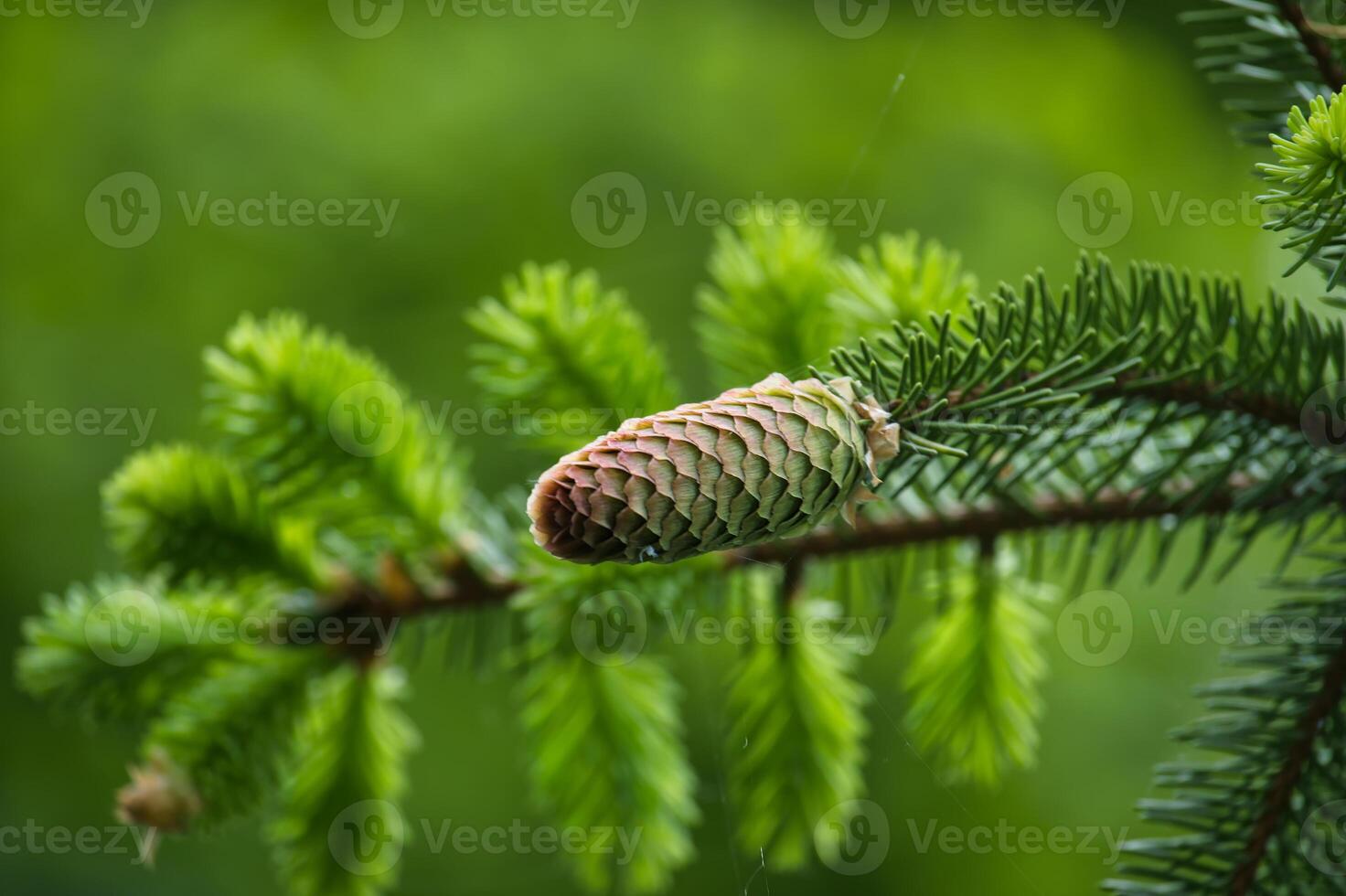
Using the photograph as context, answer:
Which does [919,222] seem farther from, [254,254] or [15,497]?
[15,497]

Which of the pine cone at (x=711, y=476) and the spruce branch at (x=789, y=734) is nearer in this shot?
the pine cone at (x=711, y=476)

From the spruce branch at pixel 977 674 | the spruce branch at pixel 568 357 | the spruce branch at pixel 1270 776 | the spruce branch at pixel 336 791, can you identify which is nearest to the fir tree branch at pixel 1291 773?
the spruce branch at pixel 1270 776

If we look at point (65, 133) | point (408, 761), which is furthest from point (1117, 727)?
point (65, 133)

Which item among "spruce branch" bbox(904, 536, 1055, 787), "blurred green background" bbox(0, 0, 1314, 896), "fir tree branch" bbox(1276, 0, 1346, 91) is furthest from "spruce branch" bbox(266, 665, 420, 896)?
"blurred green background" bbox(0, 0, 1314, 896)

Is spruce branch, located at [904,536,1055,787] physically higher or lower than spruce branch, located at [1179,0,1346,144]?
lower

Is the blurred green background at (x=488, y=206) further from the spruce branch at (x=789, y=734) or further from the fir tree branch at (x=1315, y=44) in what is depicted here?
the fir tree branch at (x=1315, y=44)

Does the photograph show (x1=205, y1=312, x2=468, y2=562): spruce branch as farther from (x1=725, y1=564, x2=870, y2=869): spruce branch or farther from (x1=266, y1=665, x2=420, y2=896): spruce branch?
(x1=725, y1=564, x2=870, y2=869): spruce branch
